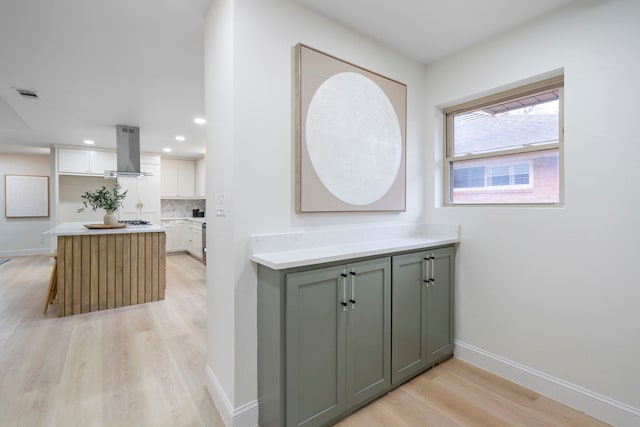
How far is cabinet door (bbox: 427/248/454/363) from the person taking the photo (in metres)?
2.21

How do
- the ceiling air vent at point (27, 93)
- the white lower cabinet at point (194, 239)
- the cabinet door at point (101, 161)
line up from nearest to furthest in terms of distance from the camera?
the ceiling air vent at point (27, 93) < the cabinet door at point (101, 161) < the white lower cabinet at point (194, 239)

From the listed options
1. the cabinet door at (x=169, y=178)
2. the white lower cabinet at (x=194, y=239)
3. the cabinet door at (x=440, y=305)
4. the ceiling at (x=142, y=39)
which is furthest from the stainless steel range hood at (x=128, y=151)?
the cabinet door at (x=440, y=305)

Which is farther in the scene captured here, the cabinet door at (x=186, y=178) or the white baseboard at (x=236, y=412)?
the cabinet door at (x=186, y=178)

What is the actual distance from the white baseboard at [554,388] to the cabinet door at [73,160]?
7378 millimetres

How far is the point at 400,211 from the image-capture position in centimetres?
248

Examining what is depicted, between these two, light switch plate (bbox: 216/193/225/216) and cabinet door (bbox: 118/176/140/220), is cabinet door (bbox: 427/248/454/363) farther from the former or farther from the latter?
cabinet door (bbox: 118/176/140/220)

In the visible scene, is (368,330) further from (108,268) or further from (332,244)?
(108,268)

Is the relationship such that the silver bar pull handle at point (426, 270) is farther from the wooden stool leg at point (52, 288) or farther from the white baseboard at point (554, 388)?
the wooden stool leg at point (52, 288)

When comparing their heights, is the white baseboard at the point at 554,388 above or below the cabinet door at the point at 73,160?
below

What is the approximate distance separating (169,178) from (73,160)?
1.81 metres

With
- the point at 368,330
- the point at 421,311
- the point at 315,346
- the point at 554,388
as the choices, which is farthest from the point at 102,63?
the point at 554,388

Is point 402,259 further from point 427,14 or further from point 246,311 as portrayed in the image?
point 427,14

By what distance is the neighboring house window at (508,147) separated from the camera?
205 cm

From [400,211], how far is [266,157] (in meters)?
1.29
